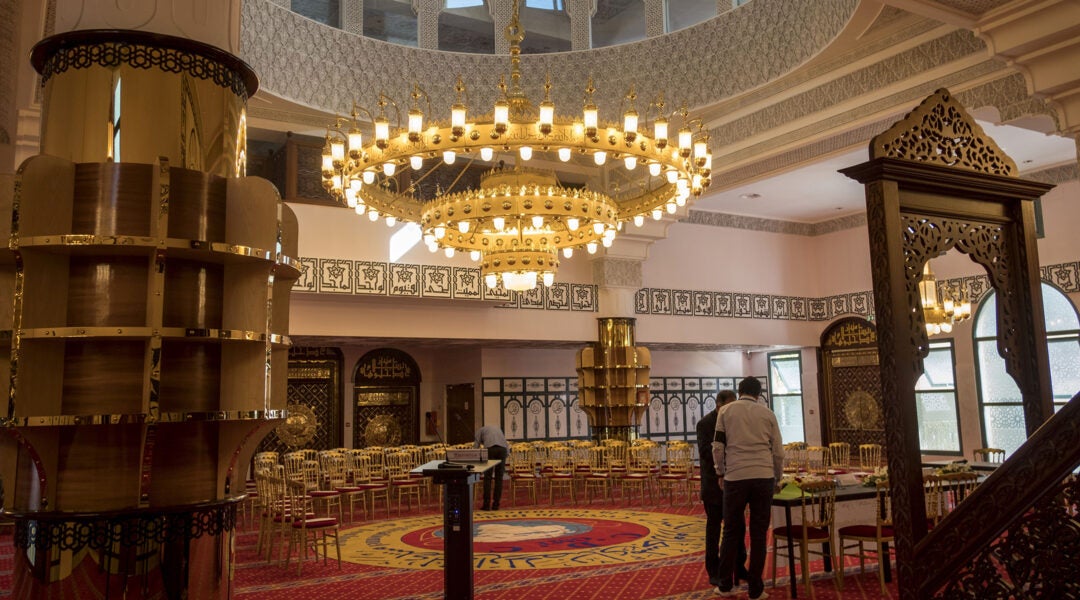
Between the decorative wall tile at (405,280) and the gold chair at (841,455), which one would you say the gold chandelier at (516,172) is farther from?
the gold chair at (841,455)

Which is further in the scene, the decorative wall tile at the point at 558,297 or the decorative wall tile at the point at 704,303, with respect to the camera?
the decorative wall tile at the point at 704,303

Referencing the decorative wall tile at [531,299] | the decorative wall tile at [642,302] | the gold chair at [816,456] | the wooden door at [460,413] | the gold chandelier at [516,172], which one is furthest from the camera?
the wooden door at [460,413]

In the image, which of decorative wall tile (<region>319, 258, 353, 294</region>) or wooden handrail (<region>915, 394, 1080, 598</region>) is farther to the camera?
decorative wall tile (<region>319, 258, 353, 294</region>)

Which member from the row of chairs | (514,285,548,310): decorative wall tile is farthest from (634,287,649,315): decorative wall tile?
the row of chairs

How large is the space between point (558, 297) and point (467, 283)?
6.21 feet

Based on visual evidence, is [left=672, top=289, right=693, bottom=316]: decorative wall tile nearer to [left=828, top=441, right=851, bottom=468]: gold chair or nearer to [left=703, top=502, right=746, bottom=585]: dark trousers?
[left=828, top=441, right=851, bottom=468]: gold chair

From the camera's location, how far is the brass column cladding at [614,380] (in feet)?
45.4

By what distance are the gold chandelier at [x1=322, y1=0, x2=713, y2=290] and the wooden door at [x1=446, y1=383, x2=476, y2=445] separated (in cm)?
657

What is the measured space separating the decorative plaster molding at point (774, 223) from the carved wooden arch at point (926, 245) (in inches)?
464

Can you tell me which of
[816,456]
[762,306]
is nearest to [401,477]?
[816,456]

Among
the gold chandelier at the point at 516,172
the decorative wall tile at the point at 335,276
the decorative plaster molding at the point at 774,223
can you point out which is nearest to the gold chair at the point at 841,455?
the decorative plaster molding at the point at 774,223

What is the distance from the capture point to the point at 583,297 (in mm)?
14102

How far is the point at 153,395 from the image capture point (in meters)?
2.12

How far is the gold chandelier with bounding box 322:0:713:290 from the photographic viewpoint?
22.1ft
